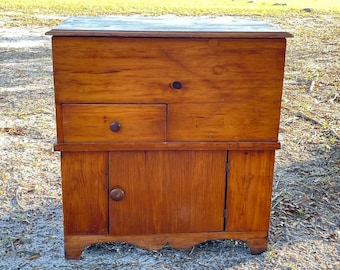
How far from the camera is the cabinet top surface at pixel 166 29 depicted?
2.22 m

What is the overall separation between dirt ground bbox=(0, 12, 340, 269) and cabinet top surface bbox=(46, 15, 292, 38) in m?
1.05

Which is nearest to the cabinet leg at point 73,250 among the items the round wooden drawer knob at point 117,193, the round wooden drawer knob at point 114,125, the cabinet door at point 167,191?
the cabinet door at point 167,191

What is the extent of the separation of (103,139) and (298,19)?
457 inches

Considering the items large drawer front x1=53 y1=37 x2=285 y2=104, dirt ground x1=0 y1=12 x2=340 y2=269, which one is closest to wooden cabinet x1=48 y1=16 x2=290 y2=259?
large drawer front x1=53 y1=37 x2=285 y2=104

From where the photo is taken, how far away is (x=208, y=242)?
2.79 meters

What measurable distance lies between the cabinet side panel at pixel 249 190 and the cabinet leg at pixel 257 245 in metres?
0.06

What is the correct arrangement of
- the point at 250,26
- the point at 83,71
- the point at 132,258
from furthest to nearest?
the point at 132,258, the point at 250,26, the point at 83,71

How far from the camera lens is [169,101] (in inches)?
92.0

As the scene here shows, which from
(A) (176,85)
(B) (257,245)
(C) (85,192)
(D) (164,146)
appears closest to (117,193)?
(C) (85,192)

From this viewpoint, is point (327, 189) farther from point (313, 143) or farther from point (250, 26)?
point (250, 26)

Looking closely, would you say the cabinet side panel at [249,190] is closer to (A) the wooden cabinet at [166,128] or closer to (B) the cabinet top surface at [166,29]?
(A) the wooden cabinet at [166,128]

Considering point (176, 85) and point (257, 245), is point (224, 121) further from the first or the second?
point (257, 245)

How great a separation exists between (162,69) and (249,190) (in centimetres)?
69

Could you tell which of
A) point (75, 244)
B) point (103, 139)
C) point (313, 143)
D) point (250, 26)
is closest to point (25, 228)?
point (75, 244)
